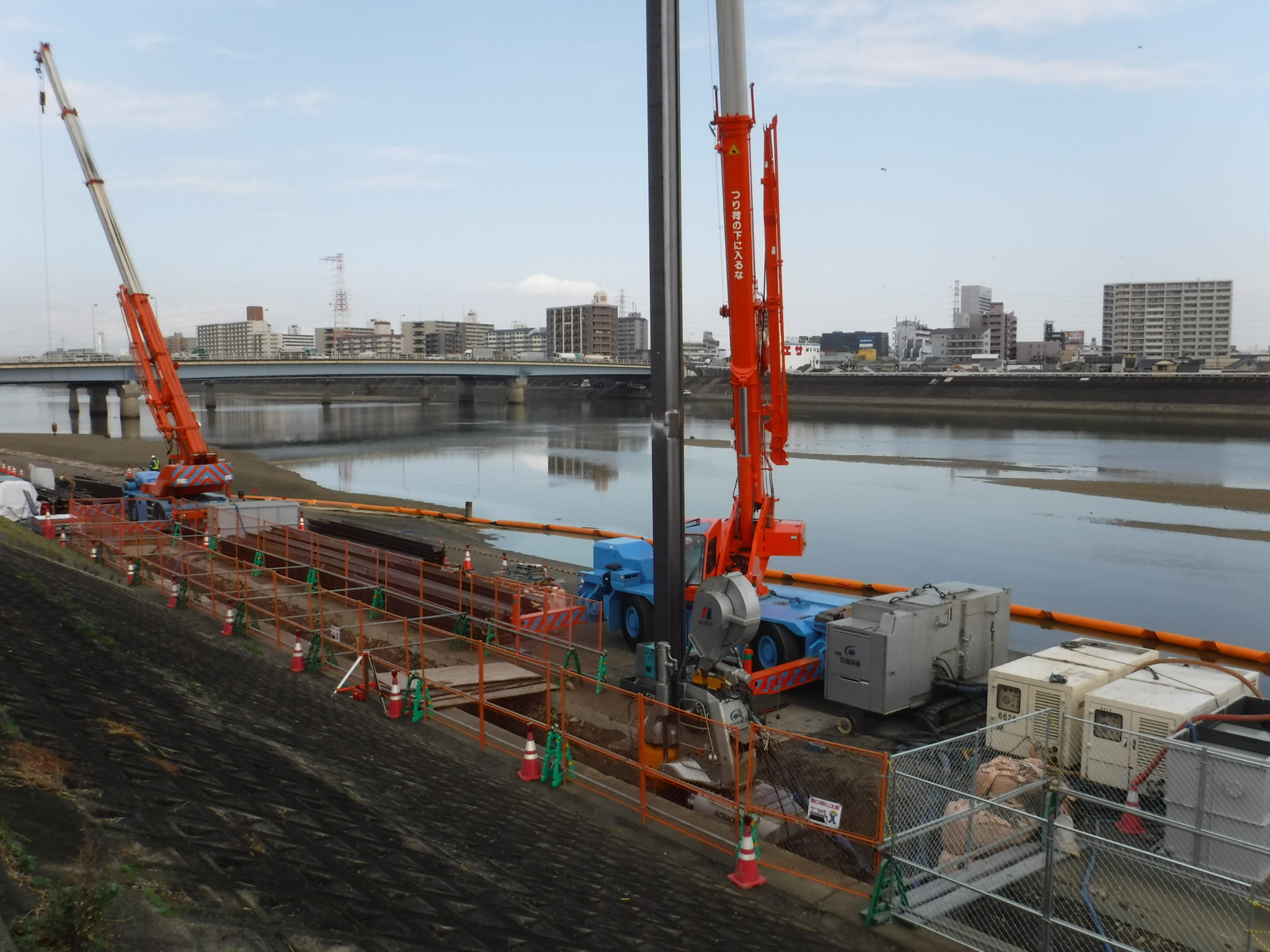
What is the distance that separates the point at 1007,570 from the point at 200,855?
2918 cm

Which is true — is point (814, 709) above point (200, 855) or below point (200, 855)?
below

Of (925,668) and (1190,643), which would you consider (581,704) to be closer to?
(925,668)

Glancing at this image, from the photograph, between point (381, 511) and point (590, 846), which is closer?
point (590, 846)

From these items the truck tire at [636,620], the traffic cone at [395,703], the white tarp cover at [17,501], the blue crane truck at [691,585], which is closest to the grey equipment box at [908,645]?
the blue crane truck at [691,585]

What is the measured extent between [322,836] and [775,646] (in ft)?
31.6

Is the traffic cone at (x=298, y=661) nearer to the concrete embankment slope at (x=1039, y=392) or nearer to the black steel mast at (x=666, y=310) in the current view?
the black steel mast at (x=666, y=310)

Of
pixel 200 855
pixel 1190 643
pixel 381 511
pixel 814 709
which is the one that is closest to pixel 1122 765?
pixel 814 709

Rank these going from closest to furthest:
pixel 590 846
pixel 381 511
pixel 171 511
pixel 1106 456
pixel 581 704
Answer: pixel 590 846
pixel 581 704
pixel 171 511
pixel 381 511
pixel 1106 456

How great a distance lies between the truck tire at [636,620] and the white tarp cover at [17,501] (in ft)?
66.5

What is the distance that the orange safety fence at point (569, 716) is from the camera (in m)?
10.2

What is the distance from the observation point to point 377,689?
14.4m

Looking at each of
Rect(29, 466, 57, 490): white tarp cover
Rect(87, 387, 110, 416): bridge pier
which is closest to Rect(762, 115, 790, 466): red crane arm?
Rect(29, 466, 57, 490): white tarp cover

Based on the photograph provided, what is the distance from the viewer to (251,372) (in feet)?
300

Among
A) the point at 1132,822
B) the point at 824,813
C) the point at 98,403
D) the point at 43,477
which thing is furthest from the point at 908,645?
the point at 98,403
